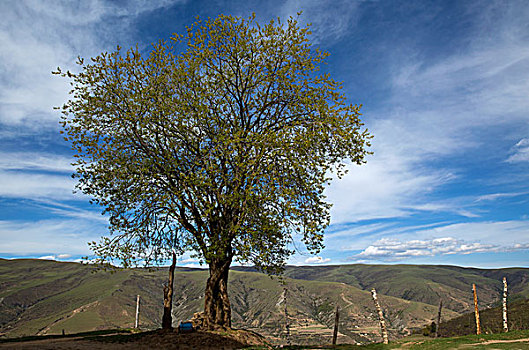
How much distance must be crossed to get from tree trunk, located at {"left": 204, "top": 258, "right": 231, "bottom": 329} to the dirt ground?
1.57 m

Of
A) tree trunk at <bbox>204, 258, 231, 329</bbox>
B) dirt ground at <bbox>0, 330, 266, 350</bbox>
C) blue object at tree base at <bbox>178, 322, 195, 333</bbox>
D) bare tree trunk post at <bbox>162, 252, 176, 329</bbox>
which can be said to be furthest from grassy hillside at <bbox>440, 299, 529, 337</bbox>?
bare tree trunk post at <bbox>162, 252, 176, 329</bbox>

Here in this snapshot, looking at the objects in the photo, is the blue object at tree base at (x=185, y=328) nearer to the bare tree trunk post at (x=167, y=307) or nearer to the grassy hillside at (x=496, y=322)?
the bare tree trunk post at (x=167, y=307)

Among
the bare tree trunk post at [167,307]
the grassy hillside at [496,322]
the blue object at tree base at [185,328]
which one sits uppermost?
the bare tree trunk post at [167,307]

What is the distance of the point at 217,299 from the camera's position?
81.4ft

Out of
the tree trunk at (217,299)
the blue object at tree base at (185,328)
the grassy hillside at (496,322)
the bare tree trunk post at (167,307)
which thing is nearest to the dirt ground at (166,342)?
the blue object at tree base at (185,328)

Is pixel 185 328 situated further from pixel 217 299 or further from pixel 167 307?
pixel 217 299

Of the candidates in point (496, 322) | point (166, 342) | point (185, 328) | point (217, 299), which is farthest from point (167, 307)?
point (496, 322)

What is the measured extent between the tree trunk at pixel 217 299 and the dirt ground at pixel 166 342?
1569mm

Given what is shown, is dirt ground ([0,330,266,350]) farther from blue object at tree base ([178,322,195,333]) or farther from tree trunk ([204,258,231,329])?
tree trunk ([204,258,231,329])

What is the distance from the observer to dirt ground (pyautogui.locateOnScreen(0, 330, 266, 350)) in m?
19.8

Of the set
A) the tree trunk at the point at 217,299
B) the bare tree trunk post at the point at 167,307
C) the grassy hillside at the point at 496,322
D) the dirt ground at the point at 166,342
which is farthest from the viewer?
the grassy hillside at the point at 496,322

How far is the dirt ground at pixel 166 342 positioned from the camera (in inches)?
779

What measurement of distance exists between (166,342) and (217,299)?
4.92 metres

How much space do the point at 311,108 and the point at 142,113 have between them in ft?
35.5
